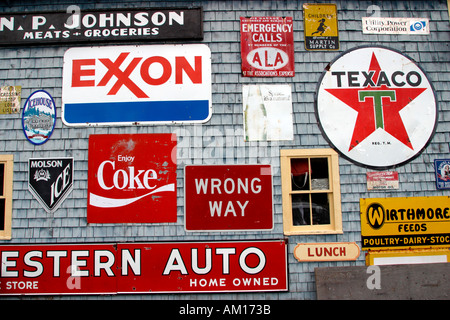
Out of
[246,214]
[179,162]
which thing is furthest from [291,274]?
[179,162]

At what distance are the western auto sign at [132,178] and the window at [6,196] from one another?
47.3 inches

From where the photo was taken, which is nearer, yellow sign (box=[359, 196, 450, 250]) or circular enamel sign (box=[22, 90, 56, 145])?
yellow sign (box=[359, 196, 450, 250])

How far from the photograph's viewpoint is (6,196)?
15.9ft

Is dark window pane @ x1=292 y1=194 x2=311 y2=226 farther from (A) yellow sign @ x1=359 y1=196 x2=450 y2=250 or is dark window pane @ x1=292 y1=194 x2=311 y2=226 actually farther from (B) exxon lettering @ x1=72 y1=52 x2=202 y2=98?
(B) exxon lettering @ x1=72 y1=52 x2=202 y2=98

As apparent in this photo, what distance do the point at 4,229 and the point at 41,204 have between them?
2.17ft

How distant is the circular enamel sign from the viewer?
4938mm

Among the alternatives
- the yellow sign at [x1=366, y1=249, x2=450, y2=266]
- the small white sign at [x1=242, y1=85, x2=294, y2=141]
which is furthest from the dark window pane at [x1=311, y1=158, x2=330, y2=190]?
the yellow sign at [x1=366, y1=249, x2=450, y2=266]

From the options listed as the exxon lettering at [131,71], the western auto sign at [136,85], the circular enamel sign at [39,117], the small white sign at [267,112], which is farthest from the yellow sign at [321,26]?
the circular enamel sign at [39,117]

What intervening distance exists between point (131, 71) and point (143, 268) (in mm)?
2985

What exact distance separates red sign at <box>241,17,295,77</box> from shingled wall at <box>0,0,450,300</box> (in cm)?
10

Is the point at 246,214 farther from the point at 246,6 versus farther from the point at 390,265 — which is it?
the point at 246,6

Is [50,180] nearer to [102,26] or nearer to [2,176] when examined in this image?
[2,176]

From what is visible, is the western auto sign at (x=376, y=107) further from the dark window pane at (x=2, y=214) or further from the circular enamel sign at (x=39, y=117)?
the dark window pane at (x=2, y=214)
